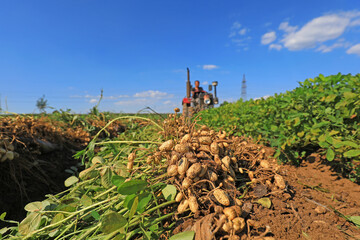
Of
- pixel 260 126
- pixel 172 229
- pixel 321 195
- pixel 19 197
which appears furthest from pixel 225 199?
pixel 19 197

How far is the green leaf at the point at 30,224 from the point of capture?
124 cm

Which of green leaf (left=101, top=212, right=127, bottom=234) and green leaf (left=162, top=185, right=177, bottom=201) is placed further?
green leaf (left=162, top=185, right=177, bottom=201)

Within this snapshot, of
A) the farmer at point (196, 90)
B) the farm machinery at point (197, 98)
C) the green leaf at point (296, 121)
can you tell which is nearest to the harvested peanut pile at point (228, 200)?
the green leaf at point (296, 121)

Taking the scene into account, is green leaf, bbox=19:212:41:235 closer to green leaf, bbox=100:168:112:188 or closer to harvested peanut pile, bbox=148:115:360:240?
green leaf, bbox=100:168:112:188

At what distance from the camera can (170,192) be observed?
108 cm

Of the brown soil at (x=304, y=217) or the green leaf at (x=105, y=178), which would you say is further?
the green leaf at (x=105, y=178)

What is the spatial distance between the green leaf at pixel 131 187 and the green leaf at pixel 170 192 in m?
0.13

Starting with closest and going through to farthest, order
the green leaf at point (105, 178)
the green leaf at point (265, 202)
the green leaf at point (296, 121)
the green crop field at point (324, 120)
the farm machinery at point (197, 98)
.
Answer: the green leaf at point (265, 202) → the green leaf at point (105, 178) → the green crop field at point (324, 120) → the green leaf at point (296, 121) → the farm machinery at point (197, 98)

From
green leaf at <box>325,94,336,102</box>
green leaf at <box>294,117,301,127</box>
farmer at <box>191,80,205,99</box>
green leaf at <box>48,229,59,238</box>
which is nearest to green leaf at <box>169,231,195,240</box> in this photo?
green leaf at <box>48,229,59,238</box>

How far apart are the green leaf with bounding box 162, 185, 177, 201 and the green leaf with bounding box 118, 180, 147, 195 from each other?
0.13 m

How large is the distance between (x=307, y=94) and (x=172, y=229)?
2.76 metres

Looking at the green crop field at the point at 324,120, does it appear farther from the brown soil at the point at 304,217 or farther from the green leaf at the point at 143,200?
the green leaf at the point at 143,200

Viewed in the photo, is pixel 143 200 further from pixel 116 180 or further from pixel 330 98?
pixel 330 98

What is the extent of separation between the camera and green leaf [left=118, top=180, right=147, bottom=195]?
97 centimetres
